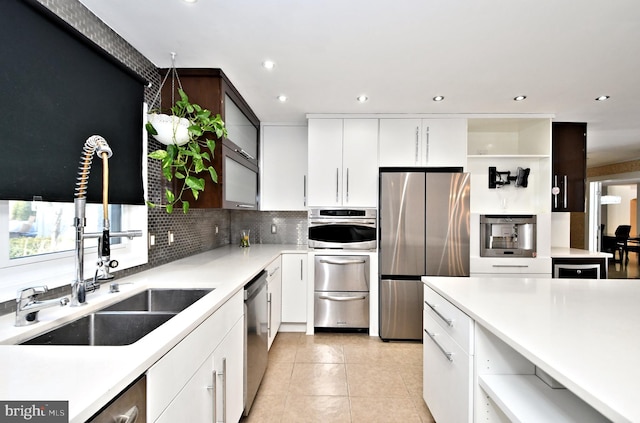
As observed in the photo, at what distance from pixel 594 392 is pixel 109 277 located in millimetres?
1722

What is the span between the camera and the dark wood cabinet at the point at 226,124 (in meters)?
2.35

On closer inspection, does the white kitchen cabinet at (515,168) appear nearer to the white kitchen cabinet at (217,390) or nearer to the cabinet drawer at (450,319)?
the cabinet drawer at (450,319)

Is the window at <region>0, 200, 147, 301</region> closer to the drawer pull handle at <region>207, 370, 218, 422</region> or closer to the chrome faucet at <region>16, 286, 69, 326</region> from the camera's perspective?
the chrome faucet at <region>16, 286, 69, 326</region>

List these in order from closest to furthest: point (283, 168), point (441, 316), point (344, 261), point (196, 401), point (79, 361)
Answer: point (79, 361) < point (196, 401) < point (441, 316) < point (344, 261) < point (283, 168)

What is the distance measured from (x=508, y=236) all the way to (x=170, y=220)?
3.32 meters

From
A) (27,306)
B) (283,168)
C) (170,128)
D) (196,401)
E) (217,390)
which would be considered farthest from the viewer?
(283,168)

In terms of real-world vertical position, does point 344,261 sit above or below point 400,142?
below

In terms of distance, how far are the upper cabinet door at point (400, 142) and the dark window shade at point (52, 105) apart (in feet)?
7.89

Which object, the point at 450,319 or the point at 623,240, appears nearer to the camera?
the point at 450,319

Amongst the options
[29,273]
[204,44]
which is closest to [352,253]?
[204,44]

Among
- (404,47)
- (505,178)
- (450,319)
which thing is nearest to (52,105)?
(404,47)

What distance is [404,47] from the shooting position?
6.68 ft

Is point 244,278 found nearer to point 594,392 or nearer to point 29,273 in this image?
point 29,273

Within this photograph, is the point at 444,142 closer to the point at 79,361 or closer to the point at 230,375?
the point at 230,375
